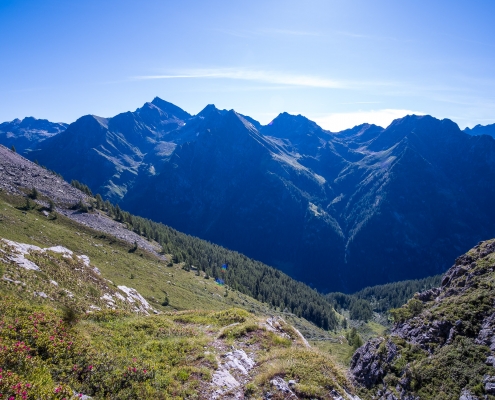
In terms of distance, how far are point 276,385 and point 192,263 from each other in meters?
123

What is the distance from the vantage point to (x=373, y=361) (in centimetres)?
4094

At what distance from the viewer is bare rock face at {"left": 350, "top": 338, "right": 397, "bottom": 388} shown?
1526 inches

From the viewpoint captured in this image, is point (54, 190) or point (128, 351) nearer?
point (128, 351)

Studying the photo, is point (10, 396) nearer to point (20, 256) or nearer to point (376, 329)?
point (20, 256)

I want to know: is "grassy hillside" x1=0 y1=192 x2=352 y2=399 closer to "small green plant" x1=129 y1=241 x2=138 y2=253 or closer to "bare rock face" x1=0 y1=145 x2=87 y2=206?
"small green plant" x1=129 y1=241 x2=138 y2=253

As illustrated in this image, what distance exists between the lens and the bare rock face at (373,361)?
3875cm

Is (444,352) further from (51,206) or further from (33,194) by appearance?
(33,194)

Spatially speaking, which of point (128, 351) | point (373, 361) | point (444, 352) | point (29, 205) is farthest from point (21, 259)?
point (29, 205)

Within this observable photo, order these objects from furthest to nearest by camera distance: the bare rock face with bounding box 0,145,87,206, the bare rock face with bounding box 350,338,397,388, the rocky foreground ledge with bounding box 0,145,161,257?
1. the bare rock face with bounding box 0,145,87,206
2. the rocky foreground ledge with bounding box 0,145,161,257
3. the bare rock face with bounding box 350,338,397,388

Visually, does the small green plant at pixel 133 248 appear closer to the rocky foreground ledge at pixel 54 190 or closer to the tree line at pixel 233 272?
the rocky foreground ledge at pixel 54 190

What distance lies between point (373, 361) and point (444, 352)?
30.5 feet

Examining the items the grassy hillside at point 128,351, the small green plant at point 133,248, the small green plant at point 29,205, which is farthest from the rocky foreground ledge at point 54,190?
the grassy hillside at point 128,351

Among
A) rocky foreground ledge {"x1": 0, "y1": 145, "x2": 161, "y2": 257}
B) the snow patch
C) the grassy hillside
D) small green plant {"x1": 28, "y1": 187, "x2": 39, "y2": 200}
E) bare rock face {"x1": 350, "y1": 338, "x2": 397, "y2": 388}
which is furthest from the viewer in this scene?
rocky foreground ledge {"x1": 0, "y1": 145, "x2": 161, "y2": 257}

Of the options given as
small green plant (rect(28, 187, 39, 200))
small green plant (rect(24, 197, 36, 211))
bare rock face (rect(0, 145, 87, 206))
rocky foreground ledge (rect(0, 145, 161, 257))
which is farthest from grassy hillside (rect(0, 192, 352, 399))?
bare rock face (rect(0, 145, 87, 206))
